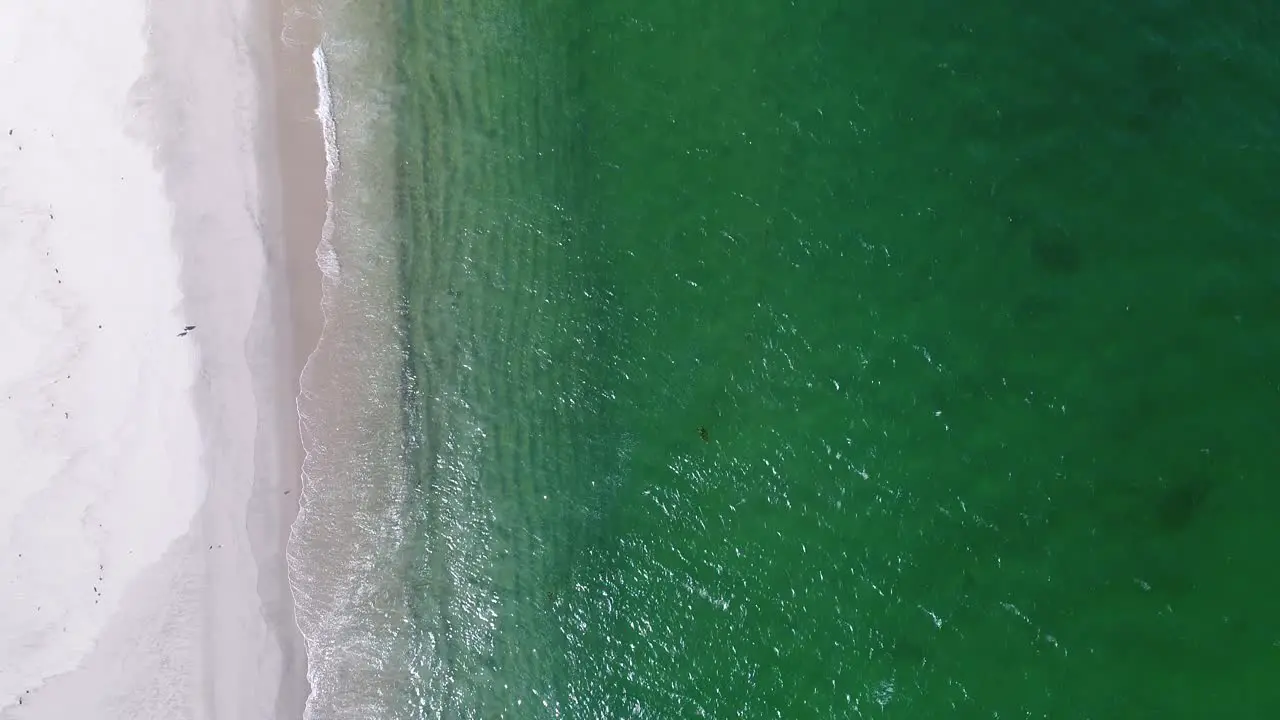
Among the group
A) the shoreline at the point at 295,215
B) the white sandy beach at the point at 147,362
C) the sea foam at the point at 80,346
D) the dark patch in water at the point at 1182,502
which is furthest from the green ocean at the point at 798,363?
the sea foam at the point at 80,346

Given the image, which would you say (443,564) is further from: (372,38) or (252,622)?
(372,38)

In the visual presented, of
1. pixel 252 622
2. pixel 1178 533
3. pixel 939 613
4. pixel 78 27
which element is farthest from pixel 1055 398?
pixel 78 27

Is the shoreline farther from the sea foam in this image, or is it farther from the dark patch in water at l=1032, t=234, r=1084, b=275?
the dark patch in water at l=1032, t=234, r=1084, b=275

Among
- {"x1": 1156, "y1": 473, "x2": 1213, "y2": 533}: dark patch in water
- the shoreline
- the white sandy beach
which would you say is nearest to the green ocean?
{"x1": 1156, "y1": 473, "x2": 1213, "y2": 533}: dark patch in water

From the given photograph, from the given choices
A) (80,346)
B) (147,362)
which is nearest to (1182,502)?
(147,362)

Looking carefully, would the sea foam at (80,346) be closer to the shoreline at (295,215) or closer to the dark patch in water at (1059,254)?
the shoreline at (295,215)

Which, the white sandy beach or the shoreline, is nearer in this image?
the white sandy beach

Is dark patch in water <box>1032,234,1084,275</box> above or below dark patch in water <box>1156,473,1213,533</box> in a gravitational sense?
above
